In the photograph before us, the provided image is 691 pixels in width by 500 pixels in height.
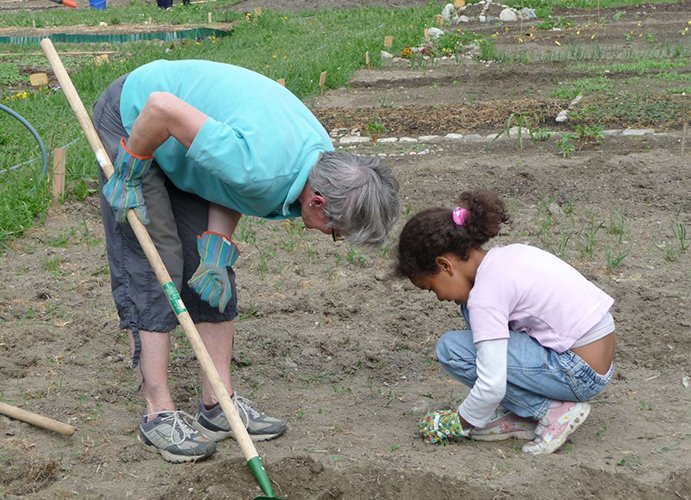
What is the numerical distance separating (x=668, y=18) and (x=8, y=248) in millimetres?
14081

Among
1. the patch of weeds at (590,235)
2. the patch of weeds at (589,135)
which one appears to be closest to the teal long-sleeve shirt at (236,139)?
the patch of weeds at (590,235)

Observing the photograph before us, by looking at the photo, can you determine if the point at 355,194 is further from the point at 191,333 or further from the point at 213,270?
the point at 191,333

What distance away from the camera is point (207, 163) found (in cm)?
291

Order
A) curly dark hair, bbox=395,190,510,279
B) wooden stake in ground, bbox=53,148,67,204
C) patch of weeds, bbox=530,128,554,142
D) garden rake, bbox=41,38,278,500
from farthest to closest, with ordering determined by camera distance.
A: patch of weeds, bbox=530,128,554,142 → wooden stake in ground, bbox=53,148,67,204 → curly dark hair, bbox=395,190,510,279 → garden rake, bbox=41,38,278,500

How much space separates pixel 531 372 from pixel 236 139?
1.27m

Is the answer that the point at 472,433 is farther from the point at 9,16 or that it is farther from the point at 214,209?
the point at 9,16

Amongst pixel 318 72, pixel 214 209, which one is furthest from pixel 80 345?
pixel 318 72

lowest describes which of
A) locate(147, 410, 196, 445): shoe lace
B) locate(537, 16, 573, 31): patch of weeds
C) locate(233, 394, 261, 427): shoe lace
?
locate(537, 16, 573, 31): patch of weeds

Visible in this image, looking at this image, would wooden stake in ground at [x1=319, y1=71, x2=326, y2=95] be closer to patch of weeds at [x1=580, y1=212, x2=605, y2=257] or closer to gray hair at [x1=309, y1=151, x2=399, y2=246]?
patch of weeds at [x1=580, y1=212, x2=605, y2=257]

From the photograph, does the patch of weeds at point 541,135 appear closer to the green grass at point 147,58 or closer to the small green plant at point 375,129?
the small green plant at point 375,129

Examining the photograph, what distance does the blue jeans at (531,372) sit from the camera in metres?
3.32

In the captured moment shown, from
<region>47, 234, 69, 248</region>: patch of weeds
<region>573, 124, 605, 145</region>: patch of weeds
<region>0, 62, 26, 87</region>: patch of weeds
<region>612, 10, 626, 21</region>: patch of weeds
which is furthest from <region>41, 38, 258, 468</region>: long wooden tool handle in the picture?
<region>612, 10, 626, 21</region>: patch of weeds

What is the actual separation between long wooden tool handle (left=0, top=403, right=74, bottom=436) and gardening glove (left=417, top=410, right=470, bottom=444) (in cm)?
124

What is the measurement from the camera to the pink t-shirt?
127 inches
